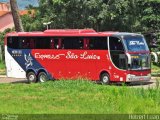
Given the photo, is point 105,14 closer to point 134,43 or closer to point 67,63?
point 67,63

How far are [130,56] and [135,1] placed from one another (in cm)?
1988

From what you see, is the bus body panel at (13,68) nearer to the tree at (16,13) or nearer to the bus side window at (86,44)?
the bus side window at (86,44)

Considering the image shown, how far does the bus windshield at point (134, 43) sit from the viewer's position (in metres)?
29.6

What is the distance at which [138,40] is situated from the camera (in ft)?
100.0

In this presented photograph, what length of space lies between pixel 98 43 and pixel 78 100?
1299 cm

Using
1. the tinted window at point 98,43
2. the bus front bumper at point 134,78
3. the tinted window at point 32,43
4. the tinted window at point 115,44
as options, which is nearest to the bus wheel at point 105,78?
the bus front bumper at point 134,78

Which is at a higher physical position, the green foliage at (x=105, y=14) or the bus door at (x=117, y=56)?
the green foliage at (x=105, y=14)

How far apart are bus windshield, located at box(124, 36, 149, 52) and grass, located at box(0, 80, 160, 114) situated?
27.8ft

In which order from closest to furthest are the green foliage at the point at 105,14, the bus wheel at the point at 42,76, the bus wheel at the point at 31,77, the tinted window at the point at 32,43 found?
the tinted window at the point at 32,43, the bus wheel at the point at 42,76, the bus wheel at the point at 31,77, the green foliage at the point at 105,14

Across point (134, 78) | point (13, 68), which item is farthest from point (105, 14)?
point (134, 78)

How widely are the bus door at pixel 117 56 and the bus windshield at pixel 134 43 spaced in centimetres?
43

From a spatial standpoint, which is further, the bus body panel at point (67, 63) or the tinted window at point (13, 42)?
the tinted window at point (13, 42)

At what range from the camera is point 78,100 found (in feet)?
58.0

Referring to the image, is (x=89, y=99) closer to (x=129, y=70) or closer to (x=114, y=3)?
(x=129, y=70)
